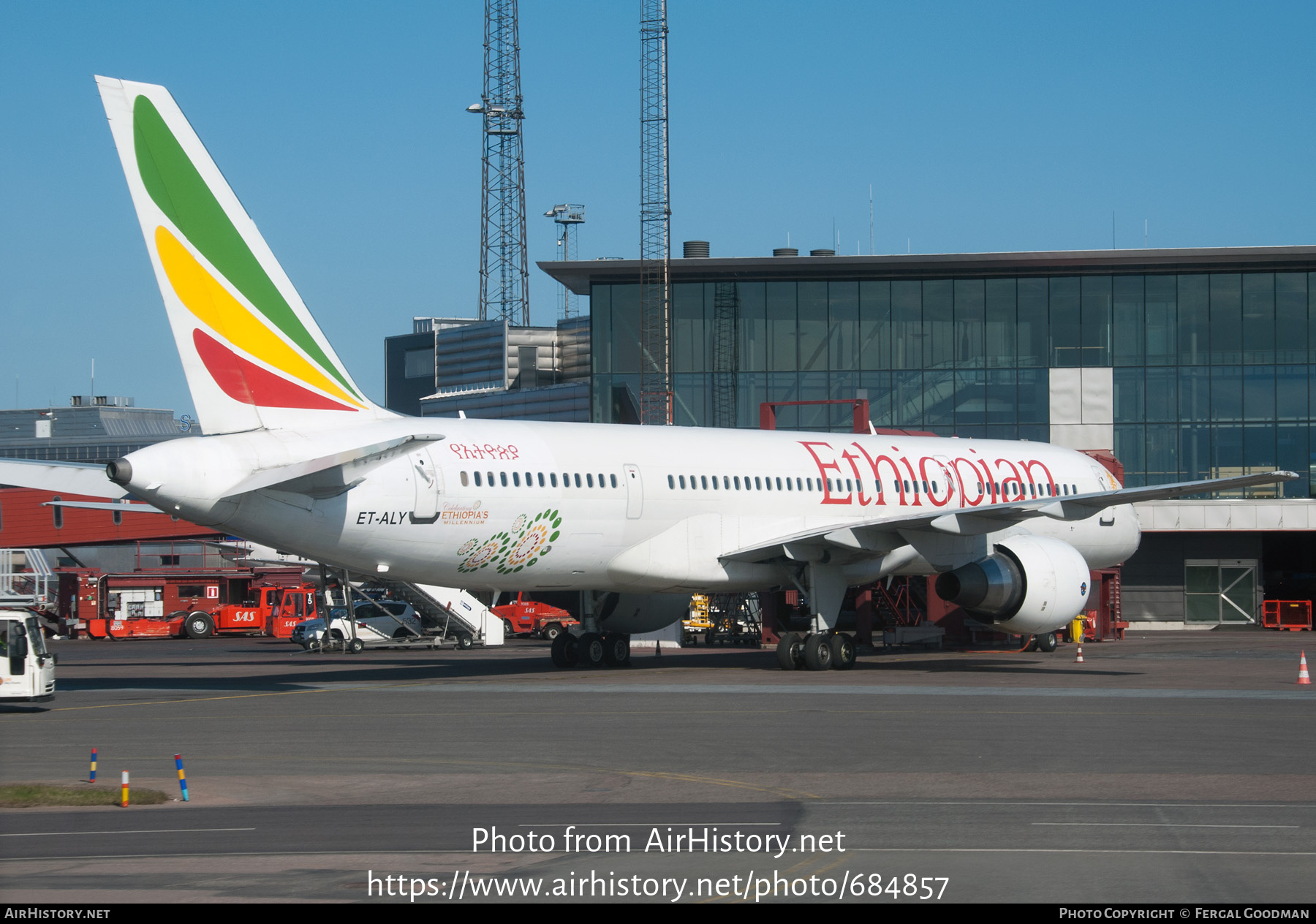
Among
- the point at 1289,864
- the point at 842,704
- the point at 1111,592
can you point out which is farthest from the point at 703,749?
the point at 1111,592

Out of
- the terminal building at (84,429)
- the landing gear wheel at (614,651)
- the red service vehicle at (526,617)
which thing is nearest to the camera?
the landing gear wheel at (614,651)

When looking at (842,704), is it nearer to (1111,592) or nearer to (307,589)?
(1111,592)

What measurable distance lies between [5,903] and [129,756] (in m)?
7.85

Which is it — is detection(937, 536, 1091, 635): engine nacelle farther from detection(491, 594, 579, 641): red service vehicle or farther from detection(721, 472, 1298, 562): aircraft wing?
detection(491, 594, 579, 641): red service vehicle

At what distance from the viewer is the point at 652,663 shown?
105ft

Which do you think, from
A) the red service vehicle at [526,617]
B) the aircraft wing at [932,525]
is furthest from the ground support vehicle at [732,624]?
the aircraft wing at [932,525]

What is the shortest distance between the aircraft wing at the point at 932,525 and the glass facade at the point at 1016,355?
30.9 m

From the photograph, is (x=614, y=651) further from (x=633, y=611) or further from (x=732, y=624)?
(x=732, y=624)

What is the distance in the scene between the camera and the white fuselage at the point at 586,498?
21.7 meters

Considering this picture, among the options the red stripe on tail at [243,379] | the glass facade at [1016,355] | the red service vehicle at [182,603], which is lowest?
the red service vehicle at [182,603]

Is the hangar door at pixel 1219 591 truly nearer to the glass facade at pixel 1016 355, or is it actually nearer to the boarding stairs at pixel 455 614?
the glass facade at pixel 1016 355

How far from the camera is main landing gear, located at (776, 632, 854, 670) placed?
91.8 ft

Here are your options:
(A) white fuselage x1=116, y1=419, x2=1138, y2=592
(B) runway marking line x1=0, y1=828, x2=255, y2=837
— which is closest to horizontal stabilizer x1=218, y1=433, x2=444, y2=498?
(A) white fuselage x1=116, y1=419, x2=1138, y2=592

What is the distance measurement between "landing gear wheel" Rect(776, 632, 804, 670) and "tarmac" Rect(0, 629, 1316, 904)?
1.14 meters
